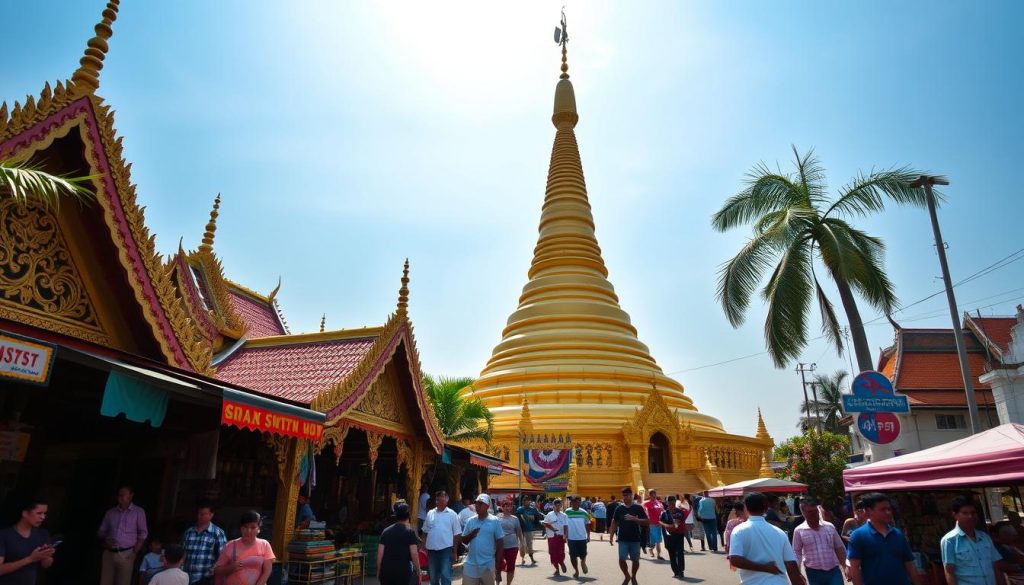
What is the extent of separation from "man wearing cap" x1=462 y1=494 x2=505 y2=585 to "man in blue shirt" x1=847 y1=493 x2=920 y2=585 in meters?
3.90

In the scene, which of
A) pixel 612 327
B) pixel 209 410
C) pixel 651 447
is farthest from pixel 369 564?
pixel 612 327

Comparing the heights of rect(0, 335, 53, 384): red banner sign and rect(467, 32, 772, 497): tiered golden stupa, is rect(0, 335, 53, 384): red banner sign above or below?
below

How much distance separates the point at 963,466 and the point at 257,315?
1407cm

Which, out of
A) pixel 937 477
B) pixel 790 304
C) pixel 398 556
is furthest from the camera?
pixel 790 304

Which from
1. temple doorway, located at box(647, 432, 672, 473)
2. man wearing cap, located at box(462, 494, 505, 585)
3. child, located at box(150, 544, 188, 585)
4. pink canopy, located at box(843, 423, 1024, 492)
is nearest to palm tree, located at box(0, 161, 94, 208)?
child, located at box(150, 544, 188, 585)

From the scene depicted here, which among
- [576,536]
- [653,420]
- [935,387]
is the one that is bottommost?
[576,536]

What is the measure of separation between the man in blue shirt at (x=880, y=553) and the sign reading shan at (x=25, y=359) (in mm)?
6958

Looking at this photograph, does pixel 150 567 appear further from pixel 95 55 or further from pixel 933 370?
pixel 933 370

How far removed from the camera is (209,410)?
8.03 meters

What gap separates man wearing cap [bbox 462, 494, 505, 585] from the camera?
7797 mm

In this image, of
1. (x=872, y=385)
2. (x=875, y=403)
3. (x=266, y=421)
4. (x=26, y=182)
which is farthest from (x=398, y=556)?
(x=872, y=385)

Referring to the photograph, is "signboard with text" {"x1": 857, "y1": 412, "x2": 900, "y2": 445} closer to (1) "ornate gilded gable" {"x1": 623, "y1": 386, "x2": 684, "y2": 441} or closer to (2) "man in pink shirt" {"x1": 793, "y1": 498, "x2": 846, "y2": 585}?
(2) "man in pink shirt" {"x1": 793, "y1": 498, "x2": 846, "y2": 585}

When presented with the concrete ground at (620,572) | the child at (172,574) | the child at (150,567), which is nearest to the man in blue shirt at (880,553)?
the concrete ground at (620,572)

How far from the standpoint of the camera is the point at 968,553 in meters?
5.92
